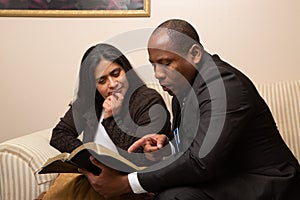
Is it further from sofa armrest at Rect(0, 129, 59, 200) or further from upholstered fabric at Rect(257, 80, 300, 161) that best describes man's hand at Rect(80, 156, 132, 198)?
upholstered fabric at Rect(257, 80, 300, 161)

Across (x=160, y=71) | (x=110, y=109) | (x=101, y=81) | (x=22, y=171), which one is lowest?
(x=22, y=171)

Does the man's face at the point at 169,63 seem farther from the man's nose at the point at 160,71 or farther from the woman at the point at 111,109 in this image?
the woman at the point at 111,109

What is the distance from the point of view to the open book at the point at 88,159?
4.61ft

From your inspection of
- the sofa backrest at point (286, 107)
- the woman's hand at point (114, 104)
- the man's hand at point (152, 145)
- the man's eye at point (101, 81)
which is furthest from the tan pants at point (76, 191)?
the sofa backrest at point (286, 107)

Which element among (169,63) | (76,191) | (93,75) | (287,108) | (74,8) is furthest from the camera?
(74,8)

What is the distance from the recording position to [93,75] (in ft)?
6.26

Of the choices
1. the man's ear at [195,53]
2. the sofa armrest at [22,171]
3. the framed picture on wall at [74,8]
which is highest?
the framed picture on wall at [74,8]

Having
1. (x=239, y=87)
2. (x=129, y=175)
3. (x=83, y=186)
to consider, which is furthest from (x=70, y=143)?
(x=239, y=87)

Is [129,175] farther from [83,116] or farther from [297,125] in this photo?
[297,125]

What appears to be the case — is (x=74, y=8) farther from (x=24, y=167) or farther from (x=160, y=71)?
(x=160, y=71)

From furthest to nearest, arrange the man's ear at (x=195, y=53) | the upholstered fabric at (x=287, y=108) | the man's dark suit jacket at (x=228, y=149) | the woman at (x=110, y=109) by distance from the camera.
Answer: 1. the upholstered fabric at (x=287, y=108)
2. the woman at (x=110, y=109)
3. the man's ear at (x=195, y=53)
4. the man's dark suit jacket at (x=228, y=149)

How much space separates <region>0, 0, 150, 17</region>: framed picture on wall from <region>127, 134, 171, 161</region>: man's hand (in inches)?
41.0

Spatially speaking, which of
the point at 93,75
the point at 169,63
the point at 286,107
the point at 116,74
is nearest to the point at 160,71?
the point at 169,63

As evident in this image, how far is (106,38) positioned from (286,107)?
1031 millimetres
